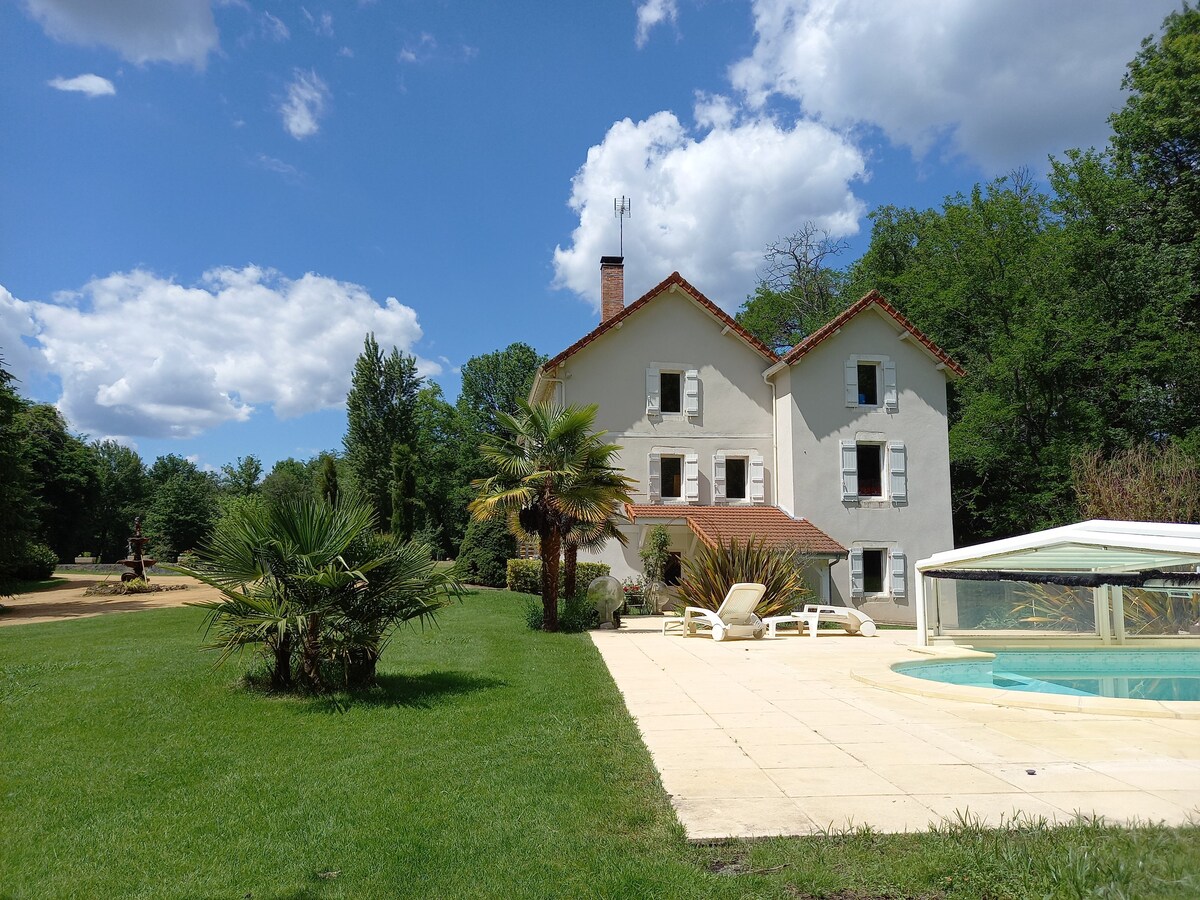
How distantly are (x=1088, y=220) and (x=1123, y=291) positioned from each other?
3197mm

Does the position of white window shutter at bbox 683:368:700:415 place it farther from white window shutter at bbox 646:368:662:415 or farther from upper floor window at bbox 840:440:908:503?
upper floor window at bbox 840:440:908:503

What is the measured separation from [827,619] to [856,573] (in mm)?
6375

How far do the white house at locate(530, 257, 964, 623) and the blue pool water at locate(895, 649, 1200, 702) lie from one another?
31.2 ft

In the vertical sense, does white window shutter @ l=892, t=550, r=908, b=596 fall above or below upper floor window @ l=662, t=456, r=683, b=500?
below

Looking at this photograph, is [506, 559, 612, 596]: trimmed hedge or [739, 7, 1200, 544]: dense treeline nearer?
[506, 559, 612, 596]: trimmed hedge

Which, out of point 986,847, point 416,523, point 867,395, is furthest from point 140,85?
point 416,523

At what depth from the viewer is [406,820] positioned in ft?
15.1

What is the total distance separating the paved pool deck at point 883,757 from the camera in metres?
4.63

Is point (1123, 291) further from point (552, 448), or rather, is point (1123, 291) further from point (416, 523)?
Answer: point (416, 523)

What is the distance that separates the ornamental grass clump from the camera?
57.4 ft

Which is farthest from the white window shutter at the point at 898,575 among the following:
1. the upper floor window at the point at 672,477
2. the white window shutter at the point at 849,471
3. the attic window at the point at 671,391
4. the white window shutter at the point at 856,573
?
the attic window at the point at 671,391

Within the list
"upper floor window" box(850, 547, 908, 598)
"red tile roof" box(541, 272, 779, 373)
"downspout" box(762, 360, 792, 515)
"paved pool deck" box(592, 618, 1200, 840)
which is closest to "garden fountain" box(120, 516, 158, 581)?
"red tile roof" box(541, 272, 779, 373)

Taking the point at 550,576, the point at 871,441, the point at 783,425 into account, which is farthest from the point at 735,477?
the point at 550,576

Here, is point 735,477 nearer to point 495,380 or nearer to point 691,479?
point 691,479
